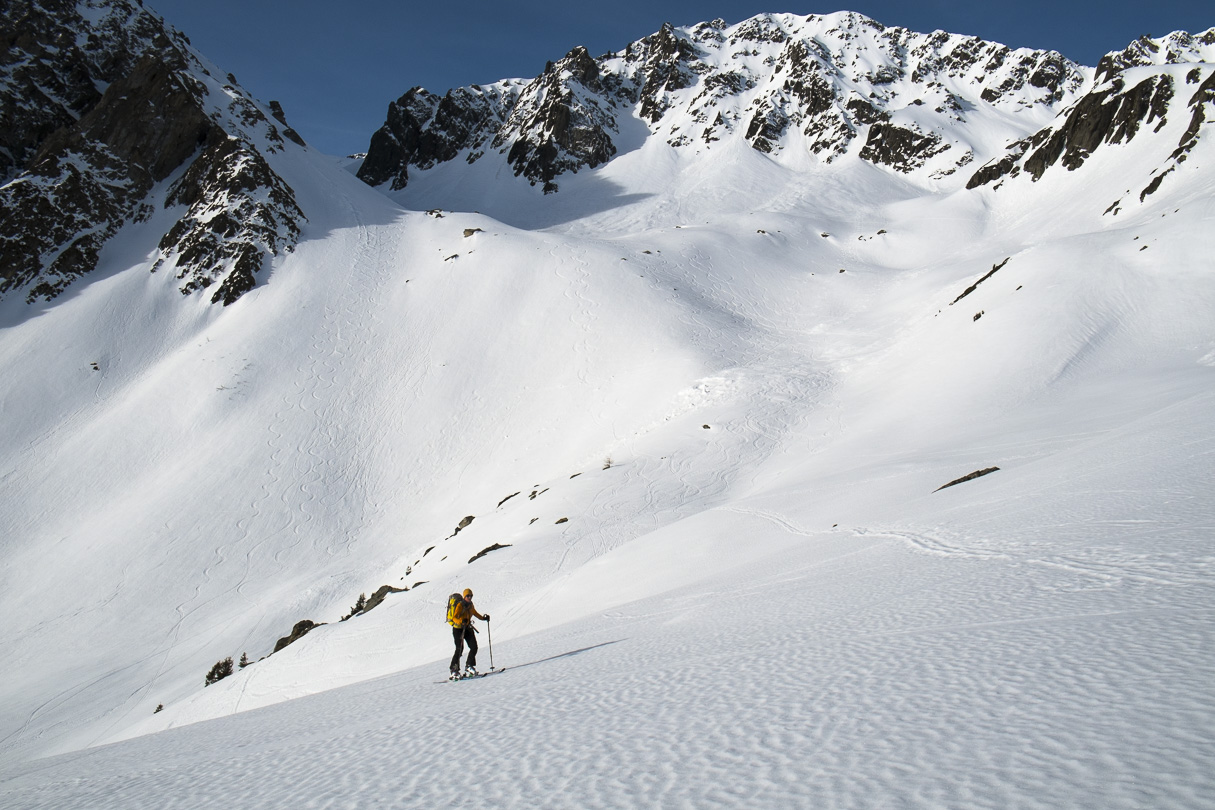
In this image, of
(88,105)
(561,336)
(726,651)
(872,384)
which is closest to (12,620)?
(561,336)

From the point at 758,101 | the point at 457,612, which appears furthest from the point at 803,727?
the point at 758,101

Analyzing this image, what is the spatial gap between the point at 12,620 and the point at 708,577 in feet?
91.5

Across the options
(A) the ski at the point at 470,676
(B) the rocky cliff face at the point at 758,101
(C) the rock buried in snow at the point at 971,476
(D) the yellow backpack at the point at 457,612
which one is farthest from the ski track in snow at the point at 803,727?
(B) the rocky cliff face at the point at 758,101

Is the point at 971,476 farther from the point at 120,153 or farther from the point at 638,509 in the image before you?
the point at 120,153

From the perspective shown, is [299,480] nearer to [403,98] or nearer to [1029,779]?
[1029,779]

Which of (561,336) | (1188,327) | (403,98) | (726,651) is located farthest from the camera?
(403,98)

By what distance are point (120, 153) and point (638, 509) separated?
62397 millimetres

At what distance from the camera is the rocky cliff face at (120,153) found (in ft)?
148

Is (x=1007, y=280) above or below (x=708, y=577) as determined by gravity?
above

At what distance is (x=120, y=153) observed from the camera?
178 ft

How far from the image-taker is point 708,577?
33.4 feet

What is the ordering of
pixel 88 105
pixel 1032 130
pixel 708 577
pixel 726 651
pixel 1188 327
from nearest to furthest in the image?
pixel 726 651
pixel 708 577
pixel 1188 327
pixel 88 105
pixel 1032 130

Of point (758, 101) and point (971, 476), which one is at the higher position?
point (758, 101)

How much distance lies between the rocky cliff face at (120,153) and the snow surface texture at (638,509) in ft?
10.4
